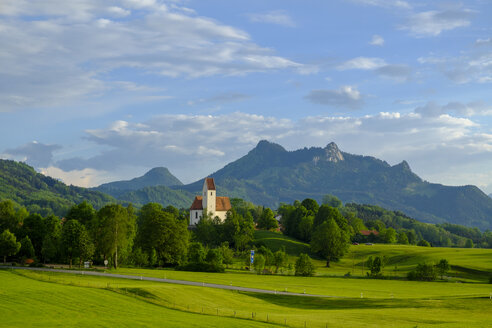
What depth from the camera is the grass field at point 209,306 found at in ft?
162

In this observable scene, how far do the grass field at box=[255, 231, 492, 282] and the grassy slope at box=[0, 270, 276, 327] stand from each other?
228 ft

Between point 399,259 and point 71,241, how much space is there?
304ft

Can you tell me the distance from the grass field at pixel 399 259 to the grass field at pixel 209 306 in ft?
150

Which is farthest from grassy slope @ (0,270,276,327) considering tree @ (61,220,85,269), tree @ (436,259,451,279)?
tree @ (436,259,451,279)

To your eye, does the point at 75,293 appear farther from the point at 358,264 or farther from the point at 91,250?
the point at 358,264

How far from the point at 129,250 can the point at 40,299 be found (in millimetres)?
62001

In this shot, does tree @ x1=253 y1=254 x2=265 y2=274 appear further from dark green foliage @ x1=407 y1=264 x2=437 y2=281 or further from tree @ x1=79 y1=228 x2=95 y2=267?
tree @ x1=79 y1=228 x2=95 y2=267

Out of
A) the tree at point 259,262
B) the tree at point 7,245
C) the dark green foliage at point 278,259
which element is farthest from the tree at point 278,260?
the tree at point 7,245

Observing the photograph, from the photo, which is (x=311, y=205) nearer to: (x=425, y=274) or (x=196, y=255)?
(x=196, y=255)

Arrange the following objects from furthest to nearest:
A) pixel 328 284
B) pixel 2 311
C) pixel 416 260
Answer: pixel 416 260, pixel 328 284, pixel 2 311

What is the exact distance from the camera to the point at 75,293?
191ft

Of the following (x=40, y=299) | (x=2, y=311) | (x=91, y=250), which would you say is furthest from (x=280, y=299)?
(x=91, y=250)

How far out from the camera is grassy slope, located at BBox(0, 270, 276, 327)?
44781 mm

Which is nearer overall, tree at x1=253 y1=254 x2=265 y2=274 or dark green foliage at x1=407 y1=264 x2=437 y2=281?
dark green foliage at x1=407 y1=264 x2=437 y2=281
